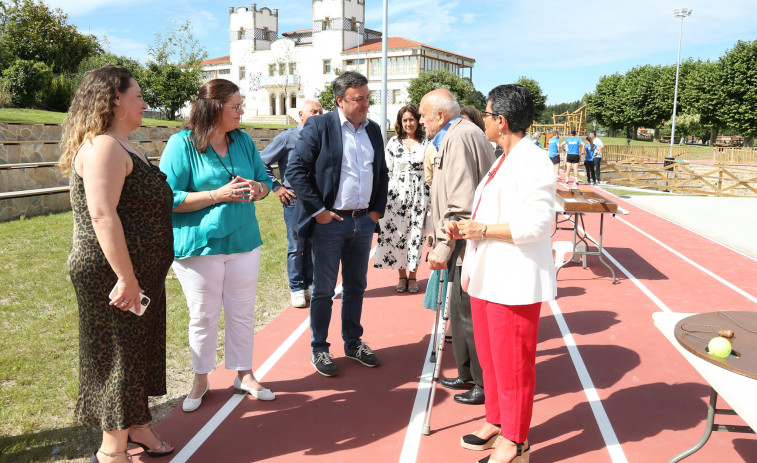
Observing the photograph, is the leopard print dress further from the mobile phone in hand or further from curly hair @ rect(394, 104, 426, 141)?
curly hair @ rect(394, 104, 426, 141)

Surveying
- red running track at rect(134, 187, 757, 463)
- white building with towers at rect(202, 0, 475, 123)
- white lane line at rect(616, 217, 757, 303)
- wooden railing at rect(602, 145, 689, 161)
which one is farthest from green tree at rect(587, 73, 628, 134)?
red running track at rect(134, 187, 757, 463)

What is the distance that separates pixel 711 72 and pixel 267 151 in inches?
2495

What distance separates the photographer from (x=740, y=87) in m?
53.0

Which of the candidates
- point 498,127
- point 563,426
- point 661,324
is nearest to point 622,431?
point 563,426

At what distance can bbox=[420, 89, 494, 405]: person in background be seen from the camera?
3.72 m

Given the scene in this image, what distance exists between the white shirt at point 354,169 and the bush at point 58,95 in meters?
30.2

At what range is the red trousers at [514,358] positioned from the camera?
296cm

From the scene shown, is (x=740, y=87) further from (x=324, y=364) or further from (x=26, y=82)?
A: (x=324, y=364)

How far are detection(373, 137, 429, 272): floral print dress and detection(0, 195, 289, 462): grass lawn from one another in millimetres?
1388

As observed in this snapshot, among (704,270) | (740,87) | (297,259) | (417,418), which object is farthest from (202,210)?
(740,87)

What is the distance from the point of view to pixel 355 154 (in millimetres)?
4395

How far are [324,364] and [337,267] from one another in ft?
2.59

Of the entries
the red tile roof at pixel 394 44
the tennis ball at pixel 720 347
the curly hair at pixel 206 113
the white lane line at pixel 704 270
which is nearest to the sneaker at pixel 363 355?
the curly hair at pixel 206 113

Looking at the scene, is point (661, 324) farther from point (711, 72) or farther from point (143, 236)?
point (711, 72)
